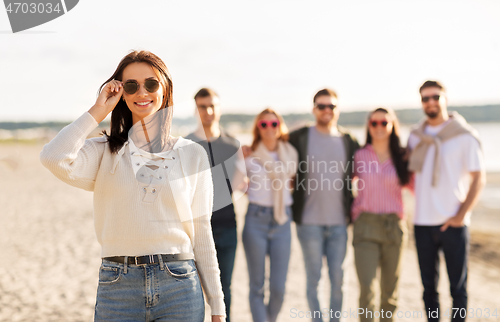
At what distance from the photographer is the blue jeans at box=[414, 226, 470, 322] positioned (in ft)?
13.3

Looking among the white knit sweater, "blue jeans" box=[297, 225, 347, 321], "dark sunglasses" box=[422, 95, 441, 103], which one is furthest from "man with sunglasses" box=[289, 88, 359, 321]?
the white knit sweater

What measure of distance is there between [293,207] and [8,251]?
280 inches

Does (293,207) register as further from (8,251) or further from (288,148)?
(8,251)

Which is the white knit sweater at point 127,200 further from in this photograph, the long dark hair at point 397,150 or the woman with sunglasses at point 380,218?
the long dark hair at point 397,150

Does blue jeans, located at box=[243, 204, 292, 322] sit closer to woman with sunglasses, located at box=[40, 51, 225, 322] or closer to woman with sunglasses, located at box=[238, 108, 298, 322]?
woman with sunglasses, located at box=[238, 108, 298, 322]

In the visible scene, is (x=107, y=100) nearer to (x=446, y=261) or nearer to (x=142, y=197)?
(x=142, y=197)

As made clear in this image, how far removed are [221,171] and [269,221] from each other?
70 centimetres

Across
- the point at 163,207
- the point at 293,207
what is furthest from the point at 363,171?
the point at 163,207

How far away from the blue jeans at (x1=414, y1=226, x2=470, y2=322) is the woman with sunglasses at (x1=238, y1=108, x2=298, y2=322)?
1370 millimetres

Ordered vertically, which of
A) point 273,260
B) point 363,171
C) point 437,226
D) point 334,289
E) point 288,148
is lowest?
point 334,289

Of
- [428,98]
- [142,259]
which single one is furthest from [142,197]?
[428,98]

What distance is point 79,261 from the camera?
316 inches

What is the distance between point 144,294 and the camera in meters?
1.95

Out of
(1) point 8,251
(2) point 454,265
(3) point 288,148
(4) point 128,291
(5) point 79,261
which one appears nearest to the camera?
(4) point 128,291
